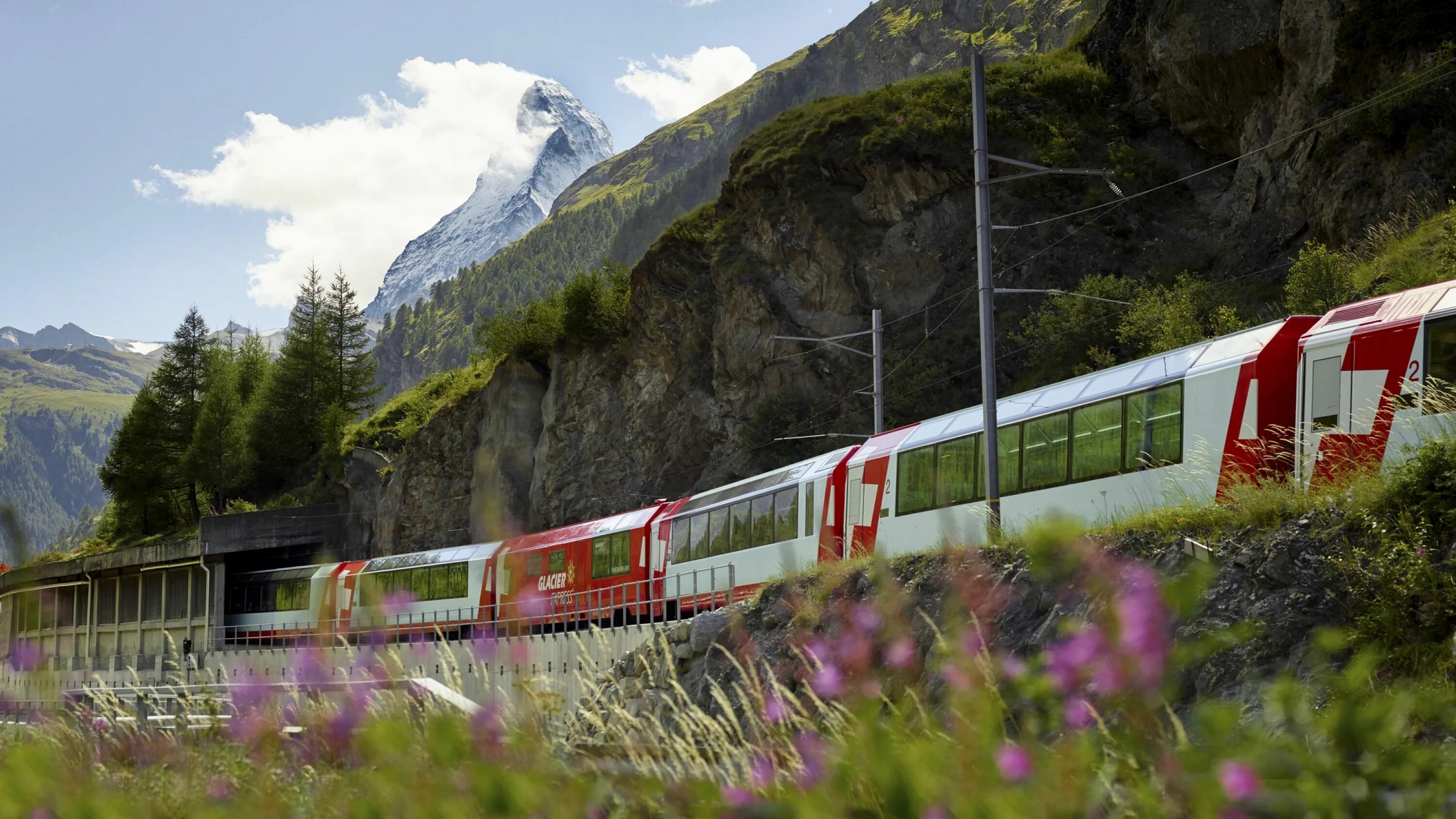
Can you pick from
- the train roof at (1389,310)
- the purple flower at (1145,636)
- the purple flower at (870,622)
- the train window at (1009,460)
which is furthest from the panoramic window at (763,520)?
the purple flower at (1145,636)

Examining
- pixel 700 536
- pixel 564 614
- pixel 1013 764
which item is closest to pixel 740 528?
pixel 700 536

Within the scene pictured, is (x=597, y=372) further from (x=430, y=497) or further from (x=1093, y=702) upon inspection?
(x=1093, y=702)

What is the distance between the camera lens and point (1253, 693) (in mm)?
8680

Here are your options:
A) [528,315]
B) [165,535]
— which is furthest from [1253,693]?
[165,535]

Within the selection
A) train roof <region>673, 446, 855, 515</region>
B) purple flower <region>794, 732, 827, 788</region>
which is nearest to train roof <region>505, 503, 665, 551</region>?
train roof <region>673, 446, 855, 515</region>

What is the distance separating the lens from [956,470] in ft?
65.7

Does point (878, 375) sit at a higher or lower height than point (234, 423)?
lower

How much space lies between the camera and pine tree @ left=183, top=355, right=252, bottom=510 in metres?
75.0

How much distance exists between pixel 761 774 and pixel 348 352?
86201 millimetres

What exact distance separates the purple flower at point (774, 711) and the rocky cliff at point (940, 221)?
104 ft

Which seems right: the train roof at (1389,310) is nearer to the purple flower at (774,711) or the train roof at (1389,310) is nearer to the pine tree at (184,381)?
the purple flower at (774,711)

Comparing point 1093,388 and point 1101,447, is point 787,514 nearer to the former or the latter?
point 1093,388

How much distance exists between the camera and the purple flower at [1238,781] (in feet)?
9.33

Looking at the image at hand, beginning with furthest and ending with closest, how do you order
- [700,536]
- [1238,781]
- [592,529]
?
1. [592,529]
2. [700,536]
3. [1238,781]
